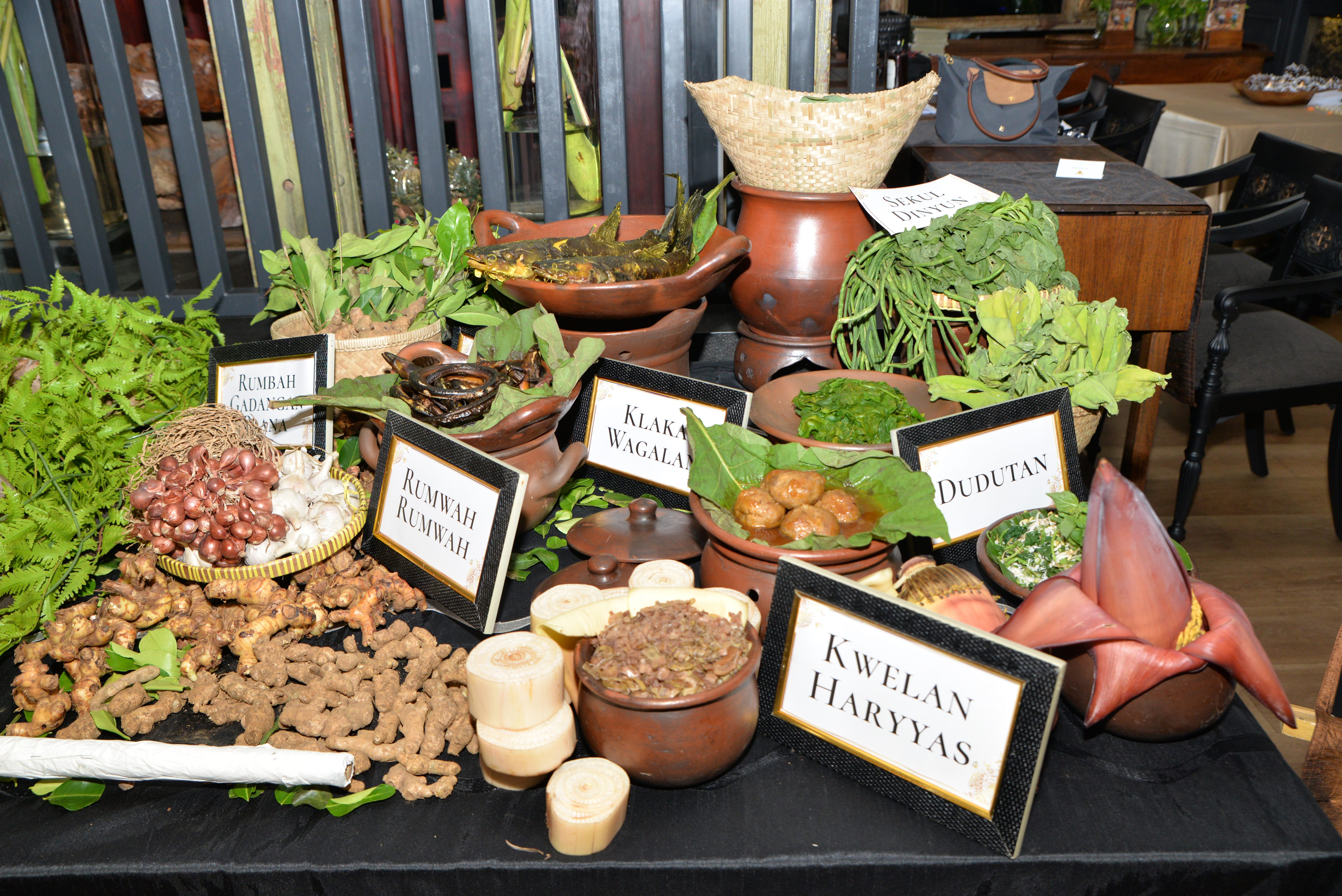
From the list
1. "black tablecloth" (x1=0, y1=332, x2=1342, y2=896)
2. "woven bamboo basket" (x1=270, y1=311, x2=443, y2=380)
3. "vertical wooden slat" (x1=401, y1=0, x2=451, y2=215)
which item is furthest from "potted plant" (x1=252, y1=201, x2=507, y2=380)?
"black tablecloth" (x1=0, y1=332, x2=1342, y2=896)

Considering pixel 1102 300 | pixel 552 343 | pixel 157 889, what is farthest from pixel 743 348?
pixel 157 889

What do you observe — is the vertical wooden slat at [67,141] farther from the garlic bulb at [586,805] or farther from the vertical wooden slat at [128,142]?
the garlic bulb at [586,805]

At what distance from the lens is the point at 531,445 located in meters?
1.14

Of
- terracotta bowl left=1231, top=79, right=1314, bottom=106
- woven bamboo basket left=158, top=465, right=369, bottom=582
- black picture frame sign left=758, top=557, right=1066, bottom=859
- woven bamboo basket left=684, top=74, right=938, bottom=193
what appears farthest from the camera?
terracotta bowl left=1231, top=79, right=1314, bottom=106

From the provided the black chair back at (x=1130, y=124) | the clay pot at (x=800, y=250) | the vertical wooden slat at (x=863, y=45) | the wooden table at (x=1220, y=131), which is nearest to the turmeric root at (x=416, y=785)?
the clay pot at (x=800, y=250)

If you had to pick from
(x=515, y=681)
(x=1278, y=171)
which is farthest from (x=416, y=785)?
(x=1278, y=171)

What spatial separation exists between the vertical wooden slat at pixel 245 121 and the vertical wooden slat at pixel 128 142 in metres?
A: 0.19

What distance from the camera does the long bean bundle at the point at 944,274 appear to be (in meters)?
1.35

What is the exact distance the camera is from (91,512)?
3.76 feet

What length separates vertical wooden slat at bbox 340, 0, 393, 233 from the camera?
73.1 inches

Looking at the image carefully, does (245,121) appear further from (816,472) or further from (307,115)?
(816,472)

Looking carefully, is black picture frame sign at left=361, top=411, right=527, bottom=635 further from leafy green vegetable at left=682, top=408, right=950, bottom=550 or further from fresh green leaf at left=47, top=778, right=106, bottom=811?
fresh green leaf at left=47, top=778, right=106, bottom=811

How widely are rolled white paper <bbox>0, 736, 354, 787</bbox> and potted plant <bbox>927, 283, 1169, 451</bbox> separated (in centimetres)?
89

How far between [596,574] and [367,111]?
1394 millimetres
